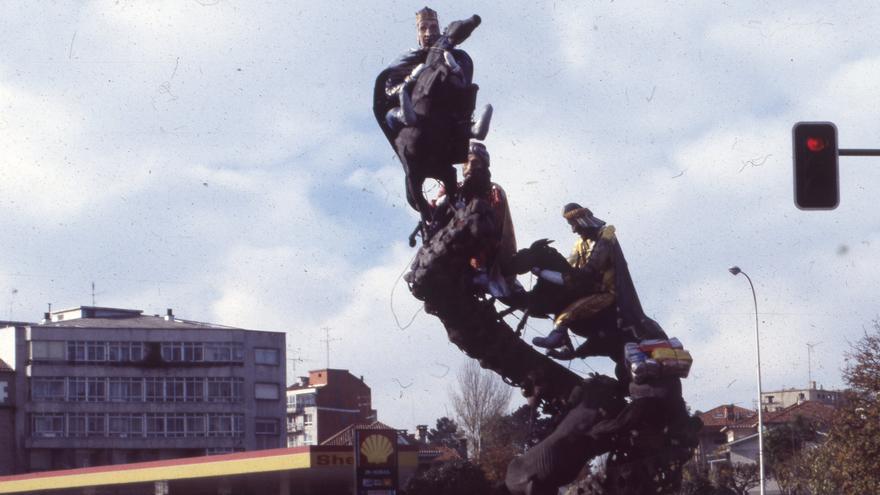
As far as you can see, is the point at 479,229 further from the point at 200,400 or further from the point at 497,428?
the point at 200,400

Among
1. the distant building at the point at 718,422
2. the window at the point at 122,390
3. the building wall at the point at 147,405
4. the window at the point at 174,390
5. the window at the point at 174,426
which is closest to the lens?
the distant building at the point at 718,422

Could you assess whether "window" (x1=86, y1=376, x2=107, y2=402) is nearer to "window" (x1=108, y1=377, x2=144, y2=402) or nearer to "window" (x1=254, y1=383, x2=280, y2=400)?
"window" (x1=108, y1=377, x2=144, y2=402)

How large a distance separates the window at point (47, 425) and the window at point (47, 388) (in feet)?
4.74

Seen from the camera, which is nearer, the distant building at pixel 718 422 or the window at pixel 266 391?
the distant building at pixel 718 422

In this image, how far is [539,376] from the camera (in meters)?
14.0

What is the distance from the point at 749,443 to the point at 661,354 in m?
82.5

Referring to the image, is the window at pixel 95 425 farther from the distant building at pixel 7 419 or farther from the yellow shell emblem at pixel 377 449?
the yellow shell emblem at pixel 377 449

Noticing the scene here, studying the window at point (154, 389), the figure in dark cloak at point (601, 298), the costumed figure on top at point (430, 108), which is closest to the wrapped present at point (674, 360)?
the figure in dark cloak at point (601, 298)

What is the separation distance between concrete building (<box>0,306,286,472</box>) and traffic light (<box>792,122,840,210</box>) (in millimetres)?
90005

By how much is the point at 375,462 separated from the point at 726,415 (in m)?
85.7

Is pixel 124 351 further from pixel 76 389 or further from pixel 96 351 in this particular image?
pixel 76 389

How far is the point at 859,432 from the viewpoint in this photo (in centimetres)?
3716

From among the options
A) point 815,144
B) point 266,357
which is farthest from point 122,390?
point 815,144

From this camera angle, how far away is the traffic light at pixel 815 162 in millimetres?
16547
